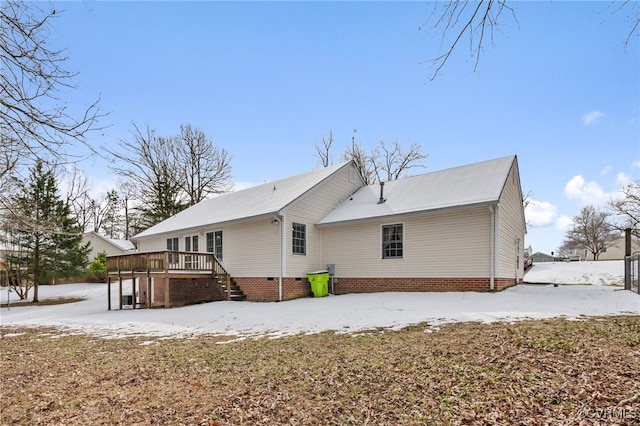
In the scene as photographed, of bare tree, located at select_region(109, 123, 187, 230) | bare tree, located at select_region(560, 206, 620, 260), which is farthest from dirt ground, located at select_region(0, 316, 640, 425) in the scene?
bare tree, located at select_region(560, 206, 620, 260)

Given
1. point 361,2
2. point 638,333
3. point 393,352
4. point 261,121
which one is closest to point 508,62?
point 361,2

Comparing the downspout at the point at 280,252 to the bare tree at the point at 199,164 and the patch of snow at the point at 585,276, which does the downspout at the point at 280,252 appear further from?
the bare tree at the point at 199,164

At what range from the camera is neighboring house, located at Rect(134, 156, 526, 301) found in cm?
1294

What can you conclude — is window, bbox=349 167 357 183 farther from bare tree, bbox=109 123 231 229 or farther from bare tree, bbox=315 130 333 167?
bare tree, bbox=109 123 231 229

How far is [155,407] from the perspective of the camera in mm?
4051

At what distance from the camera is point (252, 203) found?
59.9 ft

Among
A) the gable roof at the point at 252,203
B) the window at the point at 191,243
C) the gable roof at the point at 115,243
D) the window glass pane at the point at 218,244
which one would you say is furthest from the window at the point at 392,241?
the gable roof at the point at 115,243

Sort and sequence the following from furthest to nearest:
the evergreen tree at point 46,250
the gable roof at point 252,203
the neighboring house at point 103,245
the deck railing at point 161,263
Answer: the neighboring house at point 103,245
the evergreen tree at point 46,250
the gable roof at point 252,203
the deck railing at point 161,263

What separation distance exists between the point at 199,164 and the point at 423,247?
2537 centimetres

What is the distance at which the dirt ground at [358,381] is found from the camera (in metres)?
3.60

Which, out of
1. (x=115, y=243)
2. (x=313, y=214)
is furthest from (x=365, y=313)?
(x=115, y=243)

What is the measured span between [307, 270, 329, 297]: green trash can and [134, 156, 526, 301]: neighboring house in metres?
0.44

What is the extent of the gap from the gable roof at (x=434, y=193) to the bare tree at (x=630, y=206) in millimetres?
28048

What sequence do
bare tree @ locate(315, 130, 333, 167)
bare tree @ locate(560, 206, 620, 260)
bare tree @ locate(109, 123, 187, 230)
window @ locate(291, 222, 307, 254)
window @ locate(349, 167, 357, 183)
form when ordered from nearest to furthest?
window @ locate(291, 222, 307, 254) < window @ locate(349, 167, 357, 183) < bare tree @ locate(109, 123, 187, 230) < bare tree @ locate(315, 130, 333, 167) < bare tree @ locate(560, 206, 620, 260)
